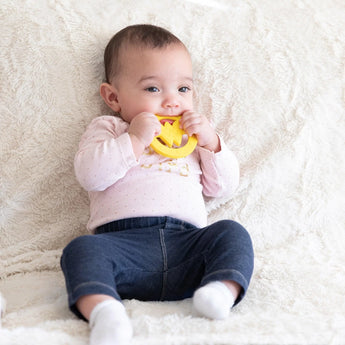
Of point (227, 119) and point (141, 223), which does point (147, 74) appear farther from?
point (141, 223)

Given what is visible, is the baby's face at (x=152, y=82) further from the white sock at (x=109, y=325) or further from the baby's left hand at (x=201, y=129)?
the white sock at (x=109, y=325)

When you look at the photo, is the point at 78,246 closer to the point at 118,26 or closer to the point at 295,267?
the point at 295,267

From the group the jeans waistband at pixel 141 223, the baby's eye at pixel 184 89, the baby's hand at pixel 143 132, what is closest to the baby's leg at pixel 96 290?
the jeans waistband at pixel 141 223

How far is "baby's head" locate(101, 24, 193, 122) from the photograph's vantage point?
1.34 metres

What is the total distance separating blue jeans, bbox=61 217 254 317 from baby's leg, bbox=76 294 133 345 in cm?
2

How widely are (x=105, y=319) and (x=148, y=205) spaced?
0.39 metres

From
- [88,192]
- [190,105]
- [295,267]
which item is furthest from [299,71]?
[88,192]

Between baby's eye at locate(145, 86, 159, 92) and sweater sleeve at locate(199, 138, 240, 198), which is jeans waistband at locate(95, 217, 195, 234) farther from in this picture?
baby's eye at locate(145, 86, 159, 92)

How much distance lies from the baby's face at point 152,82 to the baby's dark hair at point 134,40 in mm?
19

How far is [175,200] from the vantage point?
1264 millimetres

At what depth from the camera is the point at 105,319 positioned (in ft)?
2.94

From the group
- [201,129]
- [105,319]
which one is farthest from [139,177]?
[105,319]

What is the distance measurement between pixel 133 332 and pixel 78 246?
23 centimetres

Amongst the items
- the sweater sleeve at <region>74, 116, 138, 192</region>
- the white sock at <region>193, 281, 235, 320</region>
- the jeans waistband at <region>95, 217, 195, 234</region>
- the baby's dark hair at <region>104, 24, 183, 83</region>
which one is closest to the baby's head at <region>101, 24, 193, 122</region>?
the baby's dark hair at <region>104, 24, 183, 83</region>
